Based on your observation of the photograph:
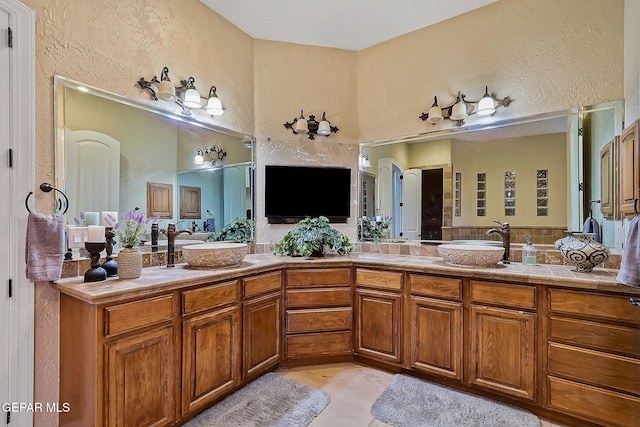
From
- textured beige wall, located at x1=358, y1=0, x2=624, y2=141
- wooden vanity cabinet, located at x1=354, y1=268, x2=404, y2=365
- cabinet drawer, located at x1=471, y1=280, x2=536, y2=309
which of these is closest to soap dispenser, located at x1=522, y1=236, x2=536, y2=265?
cabinet drawer, located at x1=471, y1=280, x2=536, y2=309

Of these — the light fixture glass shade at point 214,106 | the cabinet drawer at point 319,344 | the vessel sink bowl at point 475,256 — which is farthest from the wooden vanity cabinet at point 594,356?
the light fixture glass shade at point 214,106

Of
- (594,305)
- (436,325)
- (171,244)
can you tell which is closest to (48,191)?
(171,244)

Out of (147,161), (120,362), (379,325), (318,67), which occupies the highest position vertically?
(318,67)

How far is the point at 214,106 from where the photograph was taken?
256 cm

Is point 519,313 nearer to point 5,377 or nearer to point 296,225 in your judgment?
point 296,225

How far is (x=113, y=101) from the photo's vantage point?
199cm

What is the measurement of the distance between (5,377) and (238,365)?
120 cm

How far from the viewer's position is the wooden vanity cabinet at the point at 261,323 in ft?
7.17

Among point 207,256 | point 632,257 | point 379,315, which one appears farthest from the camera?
point 379,315

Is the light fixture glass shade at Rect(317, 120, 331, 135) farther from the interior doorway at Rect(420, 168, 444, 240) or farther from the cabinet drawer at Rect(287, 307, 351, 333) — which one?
the cabinet drawer at Rect(287, 307, 351, 333)

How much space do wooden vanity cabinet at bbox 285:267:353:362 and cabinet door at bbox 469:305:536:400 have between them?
3.22ft

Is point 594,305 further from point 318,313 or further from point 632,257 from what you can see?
point 318,313

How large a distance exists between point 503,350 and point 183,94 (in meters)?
2.99

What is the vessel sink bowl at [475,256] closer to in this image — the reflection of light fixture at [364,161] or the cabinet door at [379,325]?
the cabinet door at [379,325]
